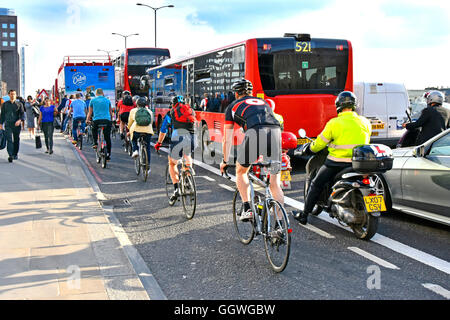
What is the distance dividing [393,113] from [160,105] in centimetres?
1042

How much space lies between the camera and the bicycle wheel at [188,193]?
7602 millimetres

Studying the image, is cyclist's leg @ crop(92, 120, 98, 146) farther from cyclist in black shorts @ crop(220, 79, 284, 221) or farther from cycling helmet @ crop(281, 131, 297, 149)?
cyclist in black shorts @ crop(220, 79, 284, 221)

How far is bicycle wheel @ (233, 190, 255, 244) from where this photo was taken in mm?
6113

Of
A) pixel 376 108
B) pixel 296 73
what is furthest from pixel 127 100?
pixel 376 108

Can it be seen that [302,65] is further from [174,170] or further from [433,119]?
[174,170]

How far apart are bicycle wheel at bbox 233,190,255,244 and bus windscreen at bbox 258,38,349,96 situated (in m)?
6.85

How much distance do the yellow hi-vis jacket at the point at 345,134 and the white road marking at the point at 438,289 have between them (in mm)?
2044

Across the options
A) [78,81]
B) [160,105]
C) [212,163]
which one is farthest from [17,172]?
[78,81]

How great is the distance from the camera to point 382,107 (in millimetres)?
15828

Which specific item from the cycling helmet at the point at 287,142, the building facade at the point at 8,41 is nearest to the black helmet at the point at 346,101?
the cycling helmet at the point at 287,142

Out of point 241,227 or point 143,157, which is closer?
point 241,227

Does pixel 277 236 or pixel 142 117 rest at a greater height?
pixel 142 117

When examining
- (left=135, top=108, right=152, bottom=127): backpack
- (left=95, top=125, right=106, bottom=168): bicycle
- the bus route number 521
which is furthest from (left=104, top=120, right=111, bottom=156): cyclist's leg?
the bus route number 521

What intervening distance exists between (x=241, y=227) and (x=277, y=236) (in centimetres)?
130
